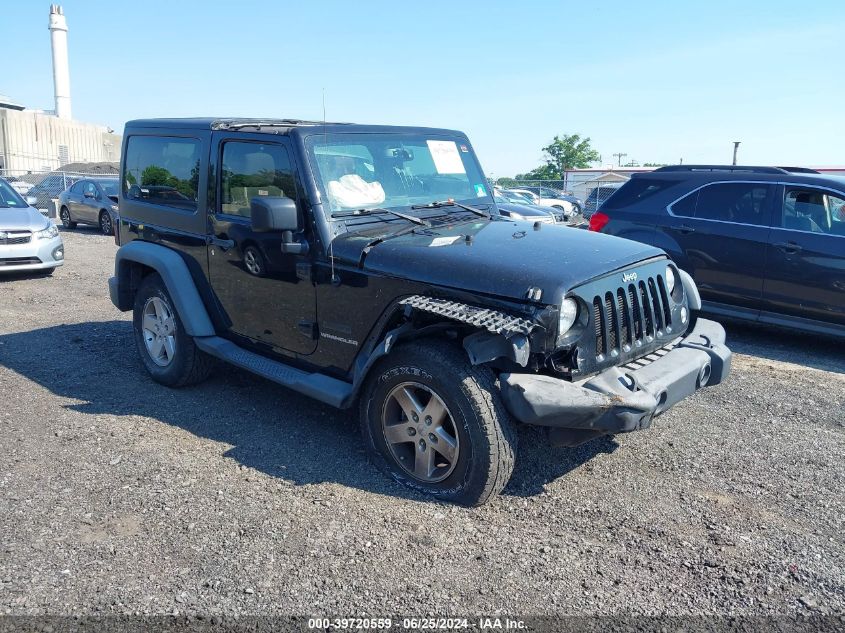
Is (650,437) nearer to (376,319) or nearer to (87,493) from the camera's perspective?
(376,319)

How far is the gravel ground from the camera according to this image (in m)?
2.97

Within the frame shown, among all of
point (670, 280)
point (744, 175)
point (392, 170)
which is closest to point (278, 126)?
point (392, 170)

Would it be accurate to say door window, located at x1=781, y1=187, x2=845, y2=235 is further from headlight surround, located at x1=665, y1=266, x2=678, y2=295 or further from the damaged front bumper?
the damaged front bumper

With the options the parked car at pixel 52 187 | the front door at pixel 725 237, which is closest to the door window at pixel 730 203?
the front door at pixel 725 237

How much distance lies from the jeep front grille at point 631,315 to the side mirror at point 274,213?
Answer: 70.9 inches

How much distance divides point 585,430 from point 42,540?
106 inches

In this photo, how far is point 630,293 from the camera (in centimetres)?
387

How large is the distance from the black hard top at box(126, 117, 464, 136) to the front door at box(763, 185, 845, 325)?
12.3ft

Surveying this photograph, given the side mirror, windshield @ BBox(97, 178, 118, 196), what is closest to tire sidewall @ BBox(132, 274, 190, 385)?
the side mirror

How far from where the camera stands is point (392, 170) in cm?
467

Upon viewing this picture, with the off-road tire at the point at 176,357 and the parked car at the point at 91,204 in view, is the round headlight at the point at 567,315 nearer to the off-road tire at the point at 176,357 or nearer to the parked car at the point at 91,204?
the off-road tire at the point at 176,357

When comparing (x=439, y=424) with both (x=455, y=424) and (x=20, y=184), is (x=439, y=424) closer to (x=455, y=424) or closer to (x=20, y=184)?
(x=455, y=424)

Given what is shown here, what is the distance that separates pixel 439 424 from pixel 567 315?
88cm

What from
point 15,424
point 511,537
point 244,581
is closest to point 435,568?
point 511,537
